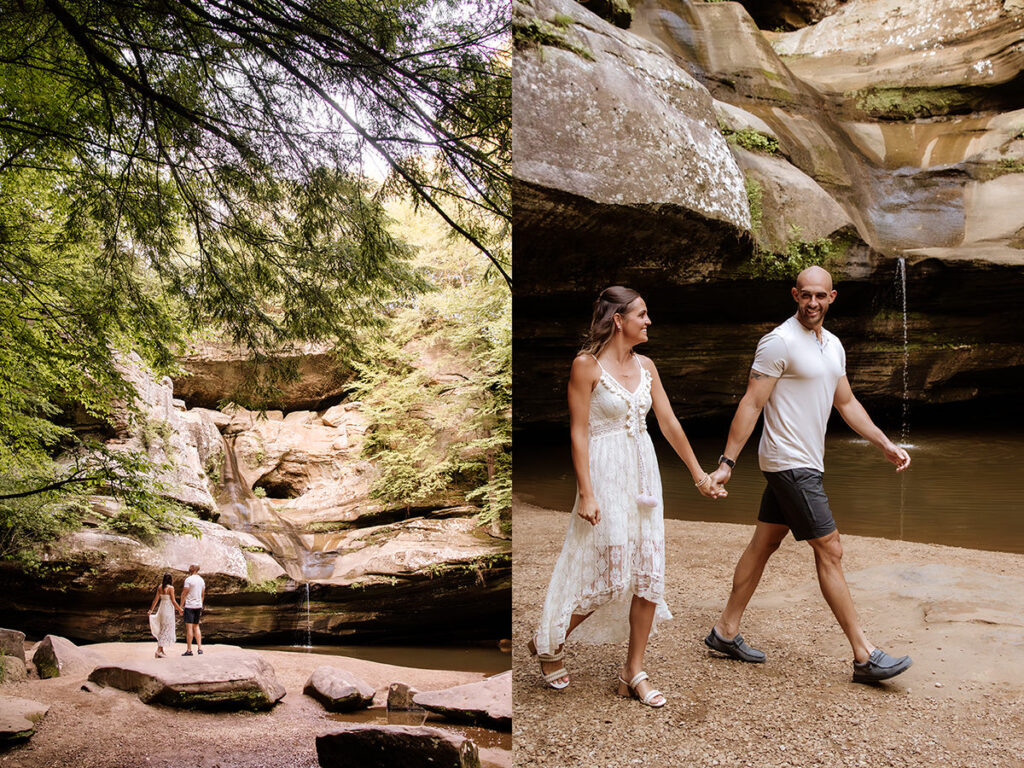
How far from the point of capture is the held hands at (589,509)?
5.37 feet

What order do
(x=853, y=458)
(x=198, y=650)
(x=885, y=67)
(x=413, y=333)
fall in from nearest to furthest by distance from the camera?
1. (x=198, y=650)
2. (x=413, y=333)
3. (x=853, y=458)
4. (x=885, y=67)

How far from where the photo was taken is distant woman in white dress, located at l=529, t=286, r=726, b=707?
5.51 ft

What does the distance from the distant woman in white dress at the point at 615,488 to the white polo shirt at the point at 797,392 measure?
307mm

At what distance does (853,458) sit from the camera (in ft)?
9.75

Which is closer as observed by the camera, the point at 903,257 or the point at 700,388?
the point at 903,257

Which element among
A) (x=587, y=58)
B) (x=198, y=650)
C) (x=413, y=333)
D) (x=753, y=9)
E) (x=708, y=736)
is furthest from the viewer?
(x=753, y=9)

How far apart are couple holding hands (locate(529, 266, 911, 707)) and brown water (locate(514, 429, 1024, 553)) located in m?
0.65

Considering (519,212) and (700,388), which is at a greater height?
(519,212)

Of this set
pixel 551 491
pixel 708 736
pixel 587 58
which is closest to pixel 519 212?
pixel 587 58

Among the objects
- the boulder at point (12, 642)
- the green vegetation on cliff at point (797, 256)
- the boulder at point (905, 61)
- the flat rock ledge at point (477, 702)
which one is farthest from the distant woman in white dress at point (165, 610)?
the boulder at point (905, 61)

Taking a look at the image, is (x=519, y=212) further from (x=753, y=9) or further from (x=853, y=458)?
(x=753, y=9)

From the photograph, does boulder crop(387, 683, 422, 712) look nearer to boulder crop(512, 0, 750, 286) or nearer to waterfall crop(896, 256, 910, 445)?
boulder crop(512, 0, 750, 286)

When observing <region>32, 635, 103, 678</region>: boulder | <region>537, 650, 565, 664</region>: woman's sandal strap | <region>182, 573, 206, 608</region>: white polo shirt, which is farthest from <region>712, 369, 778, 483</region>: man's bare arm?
<region>32, 635, 103, 678</region>: boulder

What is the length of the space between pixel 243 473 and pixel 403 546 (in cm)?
36
